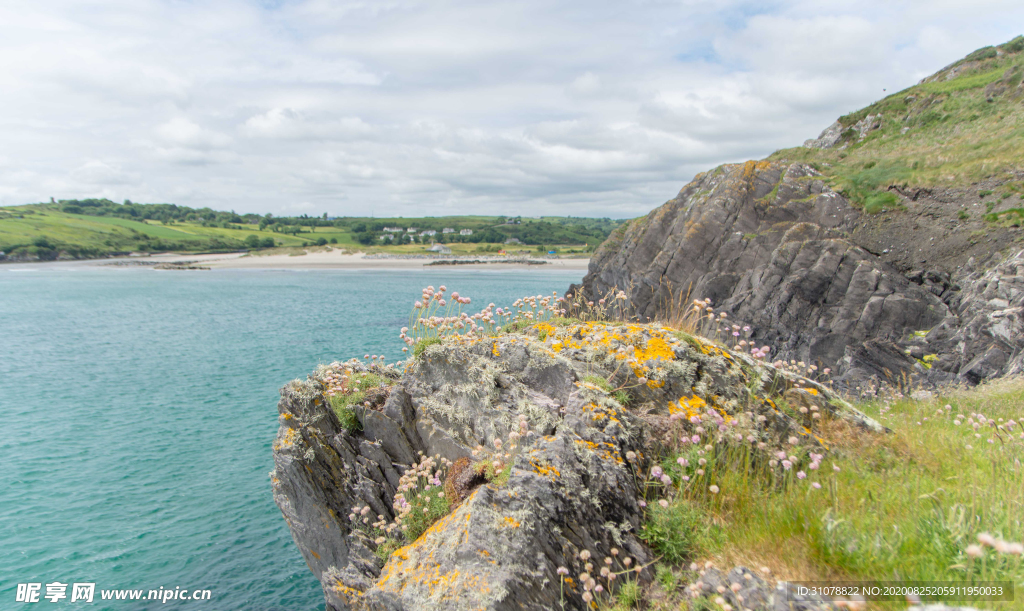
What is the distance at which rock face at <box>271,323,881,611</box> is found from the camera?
16.3 feet

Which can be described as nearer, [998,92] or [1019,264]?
[1019,264]

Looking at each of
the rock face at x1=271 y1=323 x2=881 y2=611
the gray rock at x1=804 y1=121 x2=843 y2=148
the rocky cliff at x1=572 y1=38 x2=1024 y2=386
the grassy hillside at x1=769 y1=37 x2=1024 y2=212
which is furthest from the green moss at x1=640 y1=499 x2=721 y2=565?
the gray rock at x1=804 y1=121 x2=843 y2=148

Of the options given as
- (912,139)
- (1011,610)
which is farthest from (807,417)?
(912,139)

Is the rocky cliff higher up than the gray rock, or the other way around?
the gray rock

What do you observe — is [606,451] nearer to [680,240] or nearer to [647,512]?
[647,512]

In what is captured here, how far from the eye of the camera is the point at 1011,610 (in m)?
2.93

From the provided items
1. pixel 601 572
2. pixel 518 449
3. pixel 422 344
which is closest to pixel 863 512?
pixel 601 572

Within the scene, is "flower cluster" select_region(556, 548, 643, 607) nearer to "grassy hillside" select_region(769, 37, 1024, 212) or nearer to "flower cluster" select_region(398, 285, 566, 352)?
"flower cluster" select_region(398, 285, 566, 352)

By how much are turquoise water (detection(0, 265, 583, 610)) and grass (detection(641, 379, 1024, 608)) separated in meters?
10.1

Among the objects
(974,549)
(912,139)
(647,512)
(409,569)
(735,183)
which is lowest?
(409,569)

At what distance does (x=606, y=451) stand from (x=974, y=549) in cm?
323

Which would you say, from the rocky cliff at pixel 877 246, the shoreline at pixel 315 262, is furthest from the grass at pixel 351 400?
the shoreline at pixel 315 262

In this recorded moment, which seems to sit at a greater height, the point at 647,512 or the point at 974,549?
the point at 974,549

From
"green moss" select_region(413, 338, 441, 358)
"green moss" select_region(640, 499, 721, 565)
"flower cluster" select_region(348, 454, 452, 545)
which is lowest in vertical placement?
"flower cluster" select_region(348, 454, 452, 545)
